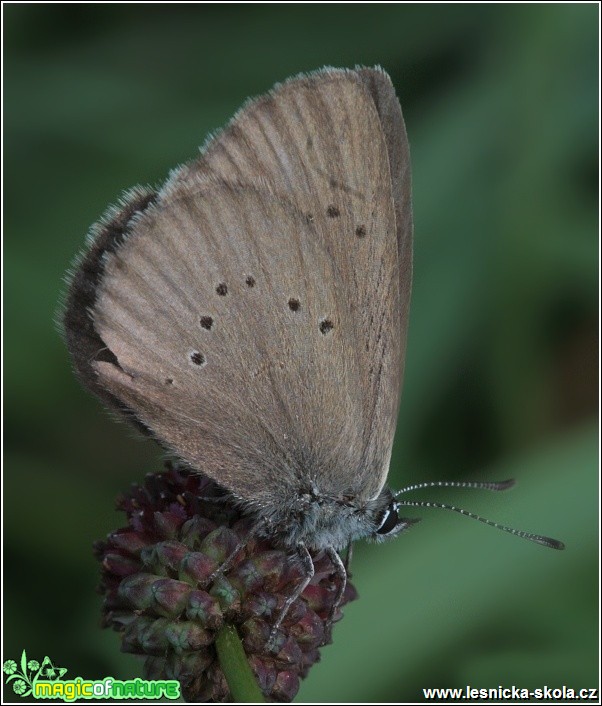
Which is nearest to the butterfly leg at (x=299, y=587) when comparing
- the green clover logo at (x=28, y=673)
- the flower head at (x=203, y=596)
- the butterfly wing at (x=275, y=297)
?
the flower head at (x=203, y=596)

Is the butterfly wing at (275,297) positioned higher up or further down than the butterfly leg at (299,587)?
higher up

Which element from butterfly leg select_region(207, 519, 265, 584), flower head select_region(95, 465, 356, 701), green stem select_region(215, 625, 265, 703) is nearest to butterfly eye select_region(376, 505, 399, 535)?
flower head select_region(95, 465, 356, 701)

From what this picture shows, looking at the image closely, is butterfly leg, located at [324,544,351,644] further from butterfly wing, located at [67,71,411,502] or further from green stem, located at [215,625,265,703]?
green stem, located at [215,625,265,703]

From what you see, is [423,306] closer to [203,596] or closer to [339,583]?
[339,583]

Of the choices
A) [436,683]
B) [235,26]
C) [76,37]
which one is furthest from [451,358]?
[76,37]

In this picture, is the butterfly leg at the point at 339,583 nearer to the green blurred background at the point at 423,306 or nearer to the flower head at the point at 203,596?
the flower head at the point at 203,596

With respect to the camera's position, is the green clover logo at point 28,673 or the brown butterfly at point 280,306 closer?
the brown butterfly at point 280,306

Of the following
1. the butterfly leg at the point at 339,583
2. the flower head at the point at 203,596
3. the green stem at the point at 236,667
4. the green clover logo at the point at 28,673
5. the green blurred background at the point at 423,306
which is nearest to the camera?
the green stem at the point at 236,667

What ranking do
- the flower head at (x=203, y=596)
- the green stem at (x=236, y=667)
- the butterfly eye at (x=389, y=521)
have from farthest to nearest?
the butterfly eye at (x=389, y=521) < the flower head at (x=203, y=596) < the green stem at (x=236, y=667)
